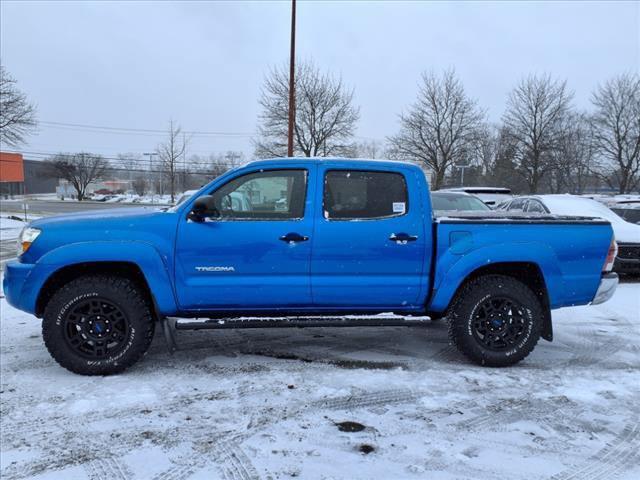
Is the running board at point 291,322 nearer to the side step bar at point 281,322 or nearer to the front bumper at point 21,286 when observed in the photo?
the side step bar at point 281,322

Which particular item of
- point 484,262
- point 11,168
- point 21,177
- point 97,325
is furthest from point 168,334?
point 11,168

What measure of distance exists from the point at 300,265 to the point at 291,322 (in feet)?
1.69

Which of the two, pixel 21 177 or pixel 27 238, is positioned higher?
pixel 21 177

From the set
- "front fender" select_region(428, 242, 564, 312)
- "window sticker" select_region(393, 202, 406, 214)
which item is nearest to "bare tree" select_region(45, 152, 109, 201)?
"window sticker" select_region(393, 202, 406, 214)

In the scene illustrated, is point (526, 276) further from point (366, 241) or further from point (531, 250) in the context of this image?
point (366, 241)

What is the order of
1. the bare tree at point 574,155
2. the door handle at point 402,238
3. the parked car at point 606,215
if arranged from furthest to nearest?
the bare tree at point 574,155, the parked car at point 606,215, the door handle at point 402,238

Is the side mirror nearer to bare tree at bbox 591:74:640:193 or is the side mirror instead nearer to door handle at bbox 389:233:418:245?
door handle at bbox 389:233:418:245

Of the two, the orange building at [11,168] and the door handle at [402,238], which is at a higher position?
the orange building at [11,168]

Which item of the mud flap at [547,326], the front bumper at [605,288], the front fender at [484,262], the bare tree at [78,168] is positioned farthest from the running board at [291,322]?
the bare tree at [78,168]

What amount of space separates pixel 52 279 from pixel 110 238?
25.2 inches

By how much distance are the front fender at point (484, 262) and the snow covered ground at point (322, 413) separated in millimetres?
717

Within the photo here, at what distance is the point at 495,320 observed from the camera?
438 centimetres

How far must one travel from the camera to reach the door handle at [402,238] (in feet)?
13.6

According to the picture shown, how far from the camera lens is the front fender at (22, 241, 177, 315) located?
393 centimetres
